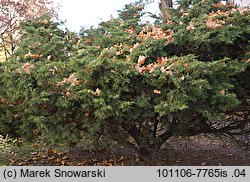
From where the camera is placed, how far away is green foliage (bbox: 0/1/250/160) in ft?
9.77

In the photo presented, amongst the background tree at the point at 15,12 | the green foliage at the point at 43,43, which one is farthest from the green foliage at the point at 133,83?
the background tree at the point at 15,12

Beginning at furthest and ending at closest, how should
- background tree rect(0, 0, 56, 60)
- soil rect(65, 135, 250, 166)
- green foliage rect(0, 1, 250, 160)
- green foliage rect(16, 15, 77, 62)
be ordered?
background tree rect(0, 0, 56, 60), soil rect(65, 135, 250, 166), green foliage rect(16, 15, 77, 62), green foliage rect(0, 1, 250, 160)

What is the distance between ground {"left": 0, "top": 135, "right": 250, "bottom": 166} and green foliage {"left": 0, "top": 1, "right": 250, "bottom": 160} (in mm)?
838

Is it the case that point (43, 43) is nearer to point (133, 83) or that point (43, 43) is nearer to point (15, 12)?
point (133, 83)

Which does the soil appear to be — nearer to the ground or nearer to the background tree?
the ground

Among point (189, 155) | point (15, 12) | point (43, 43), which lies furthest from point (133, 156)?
point (15, 12)

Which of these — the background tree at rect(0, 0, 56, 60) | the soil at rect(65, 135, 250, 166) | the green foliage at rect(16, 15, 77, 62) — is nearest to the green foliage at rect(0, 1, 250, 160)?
the green foliage at rect(16, 15, 77, 62)

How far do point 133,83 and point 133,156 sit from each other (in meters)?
2.07

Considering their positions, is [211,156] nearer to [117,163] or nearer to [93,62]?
[117,163]

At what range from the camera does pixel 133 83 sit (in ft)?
10.3

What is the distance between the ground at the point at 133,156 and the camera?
190 inches

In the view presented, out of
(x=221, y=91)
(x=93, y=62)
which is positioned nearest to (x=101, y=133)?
(x=93, y=62)

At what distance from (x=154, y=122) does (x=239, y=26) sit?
4.43 feet

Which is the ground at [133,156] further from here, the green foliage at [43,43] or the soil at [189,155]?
the green foliage at [43,43]
